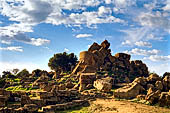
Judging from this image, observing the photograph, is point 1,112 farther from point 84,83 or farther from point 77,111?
point 84,83

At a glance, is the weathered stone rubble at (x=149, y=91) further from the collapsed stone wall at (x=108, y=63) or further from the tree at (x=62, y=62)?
the tree at (x=62, y=62)

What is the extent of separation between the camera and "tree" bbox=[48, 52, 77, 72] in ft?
198

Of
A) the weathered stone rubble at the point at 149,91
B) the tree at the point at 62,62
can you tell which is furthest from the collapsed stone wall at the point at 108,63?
the weathered stone rubble at the point at 149,91

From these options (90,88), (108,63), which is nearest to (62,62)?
(108,63)

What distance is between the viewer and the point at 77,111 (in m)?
19.0

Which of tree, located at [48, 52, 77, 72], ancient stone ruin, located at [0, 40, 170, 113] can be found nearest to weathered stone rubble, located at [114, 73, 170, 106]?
ancient stone ruin, located at [0, 40, 170, 113]

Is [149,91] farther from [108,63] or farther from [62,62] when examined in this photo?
[62,62]

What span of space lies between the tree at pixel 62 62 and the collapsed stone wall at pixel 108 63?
821 cm

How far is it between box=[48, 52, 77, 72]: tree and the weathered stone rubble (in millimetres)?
33424

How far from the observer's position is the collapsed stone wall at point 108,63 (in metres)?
49.9

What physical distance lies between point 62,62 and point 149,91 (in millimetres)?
38473

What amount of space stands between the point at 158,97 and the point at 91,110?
991cm

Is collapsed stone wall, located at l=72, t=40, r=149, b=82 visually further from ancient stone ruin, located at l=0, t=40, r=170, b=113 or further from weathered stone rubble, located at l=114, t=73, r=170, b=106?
weathered stone rubble, located at l=114, t=73, r=170, b=106

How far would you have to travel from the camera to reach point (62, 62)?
60031mm
